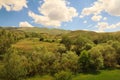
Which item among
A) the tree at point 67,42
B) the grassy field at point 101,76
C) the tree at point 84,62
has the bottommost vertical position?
the grassy field at point 101,76

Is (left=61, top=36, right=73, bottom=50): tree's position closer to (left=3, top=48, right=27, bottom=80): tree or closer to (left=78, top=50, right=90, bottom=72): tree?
(left=78, top=50, right=90, bottom=72): tree

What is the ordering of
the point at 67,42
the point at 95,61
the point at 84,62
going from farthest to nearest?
1. the point at 67,42
2. the point at 95,61
3. the point at 84,62

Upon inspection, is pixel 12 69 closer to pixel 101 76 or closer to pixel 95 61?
pixel 101 76

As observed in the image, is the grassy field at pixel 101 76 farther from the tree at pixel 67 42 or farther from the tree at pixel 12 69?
the tree at pixel 67 42

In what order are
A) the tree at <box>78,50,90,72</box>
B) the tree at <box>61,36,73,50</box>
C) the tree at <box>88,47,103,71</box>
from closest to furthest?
1. the tree at <box>78,50,90,72</box>
2. the tree at <box>88,47,103,71</box>
3. the tree at <box>61,36,73,50</box>

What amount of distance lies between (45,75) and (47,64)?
6257 millimetres

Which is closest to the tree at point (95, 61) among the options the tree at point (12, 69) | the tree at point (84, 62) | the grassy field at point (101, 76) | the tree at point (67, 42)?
the tree at point (84, 62)

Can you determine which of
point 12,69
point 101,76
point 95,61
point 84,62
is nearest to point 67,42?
point 84,62

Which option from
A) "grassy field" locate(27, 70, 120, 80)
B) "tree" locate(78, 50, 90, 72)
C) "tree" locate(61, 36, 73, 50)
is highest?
"tree" locate(61, 36, 73, 50)

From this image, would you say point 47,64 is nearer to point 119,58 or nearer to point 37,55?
point 37,55

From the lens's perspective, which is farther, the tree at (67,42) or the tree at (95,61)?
the tree at (67,42)

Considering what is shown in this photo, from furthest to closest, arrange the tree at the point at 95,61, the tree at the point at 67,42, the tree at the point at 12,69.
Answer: the tree at the point at 67,42 < the tree at the point at 95,61 < the tree at the point at 12,69

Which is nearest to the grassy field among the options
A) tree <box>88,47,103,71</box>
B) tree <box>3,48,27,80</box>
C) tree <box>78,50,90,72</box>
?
tree <box>88,47,103,71</box>

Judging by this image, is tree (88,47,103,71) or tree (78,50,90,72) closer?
tree (78,50,90,72)
